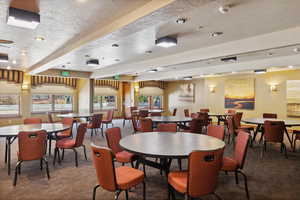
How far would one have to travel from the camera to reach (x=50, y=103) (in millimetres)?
11031

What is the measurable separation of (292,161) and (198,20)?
13.0 ft

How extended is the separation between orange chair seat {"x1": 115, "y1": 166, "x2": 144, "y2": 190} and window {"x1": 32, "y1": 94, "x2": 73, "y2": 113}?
9.82 metres

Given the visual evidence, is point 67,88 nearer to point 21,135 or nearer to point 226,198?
point 21,135

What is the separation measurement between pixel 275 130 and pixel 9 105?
11.0m

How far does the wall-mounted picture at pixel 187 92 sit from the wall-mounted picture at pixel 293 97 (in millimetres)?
5412

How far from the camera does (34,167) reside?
160 inches

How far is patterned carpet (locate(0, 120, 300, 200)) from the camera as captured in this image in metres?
2.90

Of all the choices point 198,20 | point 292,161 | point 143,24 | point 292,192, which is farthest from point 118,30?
point 292,161

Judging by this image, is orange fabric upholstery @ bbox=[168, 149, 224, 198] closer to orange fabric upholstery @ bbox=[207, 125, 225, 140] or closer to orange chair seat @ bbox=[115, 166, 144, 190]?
orange chair seat @ bbox=[115, 166, 144, 190]

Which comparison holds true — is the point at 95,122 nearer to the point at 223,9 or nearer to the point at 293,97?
the point at 223,9

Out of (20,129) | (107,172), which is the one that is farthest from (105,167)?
(20,129)

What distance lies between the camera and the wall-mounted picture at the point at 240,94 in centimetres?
983

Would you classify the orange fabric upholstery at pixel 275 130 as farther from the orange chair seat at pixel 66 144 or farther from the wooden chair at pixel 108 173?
the orange chair seat at pixel 66 144

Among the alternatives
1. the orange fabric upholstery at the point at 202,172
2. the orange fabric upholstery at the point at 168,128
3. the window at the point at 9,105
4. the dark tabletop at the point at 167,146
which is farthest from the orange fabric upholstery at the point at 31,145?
the window at the point at 9,105
